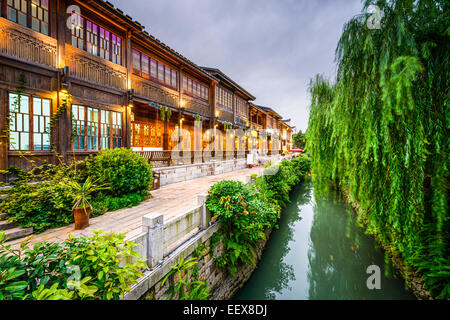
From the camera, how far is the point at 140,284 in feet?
9.57

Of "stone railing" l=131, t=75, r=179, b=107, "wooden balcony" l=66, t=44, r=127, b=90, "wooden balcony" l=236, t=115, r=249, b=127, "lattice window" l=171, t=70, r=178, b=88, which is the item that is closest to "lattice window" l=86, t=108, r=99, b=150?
"wooden balcony" l=66, t=44, r=127, b=90

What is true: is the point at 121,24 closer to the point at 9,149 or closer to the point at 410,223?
the point at 9,149

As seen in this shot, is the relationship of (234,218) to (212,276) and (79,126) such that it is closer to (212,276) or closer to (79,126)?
(212,276)

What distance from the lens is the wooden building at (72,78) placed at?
6266 millimetres

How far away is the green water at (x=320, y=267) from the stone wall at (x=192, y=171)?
6258mm

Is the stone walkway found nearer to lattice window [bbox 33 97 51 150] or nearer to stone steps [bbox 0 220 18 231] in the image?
stone steps [bbox 0 220 18 231]

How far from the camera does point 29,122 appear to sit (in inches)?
263

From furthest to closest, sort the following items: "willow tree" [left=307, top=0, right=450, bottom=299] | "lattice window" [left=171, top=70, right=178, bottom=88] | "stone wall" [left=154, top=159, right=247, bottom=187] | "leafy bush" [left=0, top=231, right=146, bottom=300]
Result: "lattice window" [left=171, top=70, right=178, bottom=88] → "stone wall" [left=154, top=159, right=247, bottom=187] → "willow tree" [left=307, top=0, right=450, bottom=299] → "leafy bush" [left=0, top=231, right=146, bottom=300]

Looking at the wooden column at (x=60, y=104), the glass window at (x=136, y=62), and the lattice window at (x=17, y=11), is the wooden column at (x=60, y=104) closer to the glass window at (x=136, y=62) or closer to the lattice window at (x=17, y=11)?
the lattice window at (x=17, y=11)

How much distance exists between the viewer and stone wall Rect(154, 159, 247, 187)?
1062 cm

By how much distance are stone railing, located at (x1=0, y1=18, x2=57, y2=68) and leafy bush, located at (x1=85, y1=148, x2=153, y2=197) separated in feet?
13.4

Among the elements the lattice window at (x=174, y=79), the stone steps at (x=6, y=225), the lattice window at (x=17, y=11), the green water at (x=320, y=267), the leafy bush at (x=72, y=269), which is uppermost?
the lattice window at (x=174, y=79)

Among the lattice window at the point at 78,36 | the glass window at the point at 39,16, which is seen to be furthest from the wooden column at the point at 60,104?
the lattice window at the point at 78,36
